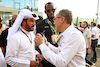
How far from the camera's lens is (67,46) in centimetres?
150

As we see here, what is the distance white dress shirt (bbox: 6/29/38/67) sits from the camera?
1.91m

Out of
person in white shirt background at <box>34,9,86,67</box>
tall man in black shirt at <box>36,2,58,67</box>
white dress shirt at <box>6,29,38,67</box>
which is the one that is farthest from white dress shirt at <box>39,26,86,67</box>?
tall man in black shirt at <box>36,2,58,67</box>

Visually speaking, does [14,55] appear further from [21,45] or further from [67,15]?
[67,15]

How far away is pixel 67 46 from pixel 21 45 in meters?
0.85

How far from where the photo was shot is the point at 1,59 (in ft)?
6.22

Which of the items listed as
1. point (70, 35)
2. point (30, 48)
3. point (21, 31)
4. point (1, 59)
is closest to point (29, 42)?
point (30, 48)

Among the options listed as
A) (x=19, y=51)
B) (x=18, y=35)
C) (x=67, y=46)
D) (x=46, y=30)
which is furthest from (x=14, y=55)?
(x=46, y=30)

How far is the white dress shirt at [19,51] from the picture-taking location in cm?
191

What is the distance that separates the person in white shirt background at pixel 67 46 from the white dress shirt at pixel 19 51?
1.29 ft

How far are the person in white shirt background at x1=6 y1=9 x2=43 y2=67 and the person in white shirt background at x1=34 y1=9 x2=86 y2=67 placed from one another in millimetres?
406

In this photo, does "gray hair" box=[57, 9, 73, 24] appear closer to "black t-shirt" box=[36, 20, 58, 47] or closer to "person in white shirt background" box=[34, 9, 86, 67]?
"person in white shirt background" box=[34, 9, 86, 67]

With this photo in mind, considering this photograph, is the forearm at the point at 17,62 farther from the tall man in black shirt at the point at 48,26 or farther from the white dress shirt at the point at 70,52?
the tall man in black shirt at the point at 48,26

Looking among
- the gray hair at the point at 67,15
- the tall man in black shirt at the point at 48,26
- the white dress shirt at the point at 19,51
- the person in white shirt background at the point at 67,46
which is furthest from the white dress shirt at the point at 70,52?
the tall man in black shirt at the point at 48,26

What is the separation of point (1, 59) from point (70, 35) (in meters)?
1.19
